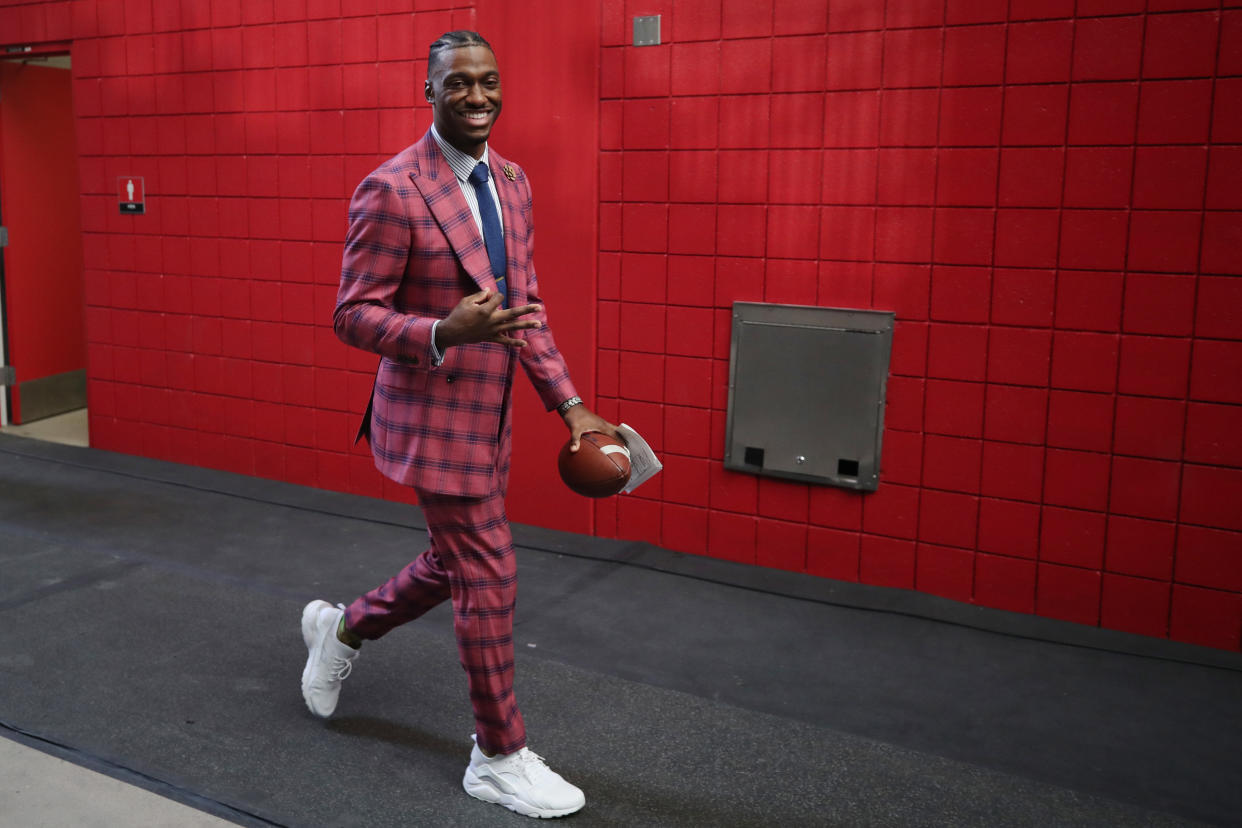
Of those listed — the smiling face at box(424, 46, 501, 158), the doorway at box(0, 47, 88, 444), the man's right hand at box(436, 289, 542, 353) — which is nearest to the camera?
the man's right hand at box(436, 289, 542, 353)

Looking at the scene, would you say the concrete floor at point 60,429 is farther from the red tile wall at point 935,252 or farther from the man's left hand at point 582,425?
the man's left hand at point 582,425

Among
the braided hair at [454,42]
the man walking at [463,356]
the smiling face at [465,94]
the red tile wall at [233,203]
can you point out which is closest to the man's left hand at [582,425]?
the man walking at [463,356]

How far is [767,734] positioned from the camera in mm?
2729

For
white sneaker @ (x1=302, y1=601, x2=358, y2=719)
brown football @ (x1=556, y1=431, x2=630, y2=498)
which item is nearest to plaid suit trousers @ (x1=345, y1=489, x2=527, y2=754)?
brown football @ (x1=556, y1=431, x2=630, y2=498)

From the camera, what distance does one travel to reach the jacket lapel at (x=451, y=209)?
7.37ft

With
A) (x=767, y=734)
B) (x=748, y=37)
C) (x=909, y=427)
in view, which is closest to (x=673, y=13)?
(x=748, y=37)

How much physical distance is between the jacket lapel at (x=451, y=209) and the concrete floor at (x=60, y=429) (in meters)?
4.18

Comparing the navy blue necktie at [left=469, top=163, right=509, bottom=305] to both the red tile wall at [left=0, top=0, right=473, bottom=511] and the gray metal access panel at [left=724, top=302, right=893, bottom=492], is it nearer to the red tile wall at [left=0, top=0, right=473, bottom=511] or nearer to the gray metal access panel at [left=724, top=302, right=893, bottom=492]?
the gray metal access panel at [left=724, top=302, right=893, bottom=492]

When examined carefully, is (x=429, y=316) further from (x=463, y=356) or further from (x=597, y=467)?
(x=597, y=467)

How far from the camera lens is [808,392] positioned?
3.79 m

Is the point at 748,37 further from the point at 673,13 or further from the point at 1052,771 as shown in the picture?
the point at 1052,771

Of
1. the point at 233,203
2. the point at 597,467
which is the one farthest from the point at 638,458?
the point at 233,203

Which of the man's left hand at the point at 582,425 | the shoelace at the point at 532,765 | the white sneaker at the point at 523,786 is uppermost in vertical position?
the man's left hand at the point at 582,425

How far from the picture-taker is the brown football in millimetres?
2275
